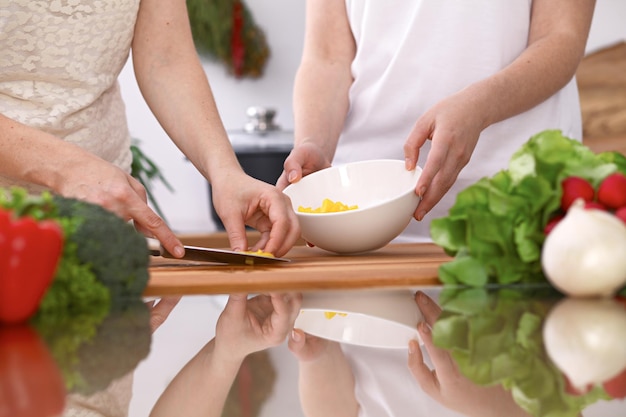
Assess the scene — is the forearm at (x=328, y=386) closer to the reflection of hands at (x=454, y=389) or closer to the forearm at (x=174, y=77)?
the reflection of hands at (x=454, y=389)

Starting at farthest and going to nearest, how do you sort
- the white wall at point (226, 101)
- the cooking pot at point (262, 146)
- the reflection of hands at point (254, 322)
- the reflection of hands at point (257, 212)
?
the white wall at point (226, 101), the cooking pot at point (262, 146), the reflection of hands at point (257, 212), the reflection of hands at point (254, 322)

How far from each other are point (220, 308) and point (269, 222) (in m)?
0.54

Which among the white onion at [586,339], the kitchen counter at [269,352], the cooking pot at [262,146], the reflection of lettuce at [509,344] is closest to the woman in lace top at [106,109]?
the kitchen counter at [269,352]

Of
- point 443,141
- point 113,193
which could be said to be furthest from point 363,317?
point 443,141

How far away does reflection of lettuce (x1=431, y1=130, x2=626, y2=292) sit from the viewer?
1014 millimetres

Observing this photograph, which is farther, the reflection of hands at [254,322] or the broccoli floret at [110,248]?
the broccoli floret at [110,248]

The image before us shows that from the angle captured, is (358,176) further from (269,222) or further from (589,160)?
(589,160)

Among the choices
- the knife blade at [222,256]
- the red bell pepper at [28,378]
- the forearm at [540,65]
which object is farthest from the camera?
the forearm at [540,65]

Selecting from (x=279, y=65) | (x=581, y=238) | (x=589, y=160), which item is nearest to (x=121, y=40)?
(x=589, y=160)

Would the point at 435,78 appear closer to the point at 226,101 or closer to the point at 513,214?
the point at 513,214

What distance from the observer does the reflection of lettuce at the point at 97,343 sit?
638mm

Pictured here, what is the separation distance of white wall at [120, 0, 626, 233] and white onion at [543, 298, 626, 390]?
4.95m

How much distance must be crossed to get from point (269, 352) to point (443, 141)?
89 centimetres

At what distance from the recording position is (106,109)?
1635 millimetres
